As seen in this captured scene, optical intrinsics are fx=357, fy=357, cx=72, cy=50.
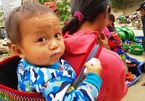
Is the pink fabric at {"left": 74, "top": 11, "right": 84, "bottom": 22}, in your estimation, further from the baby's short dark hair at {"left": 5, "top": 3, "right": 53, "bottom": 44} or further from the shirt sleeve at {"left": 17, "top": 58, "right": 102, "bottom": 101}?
the shirt sleeve at {"left": 17, "top": 58, "right": 102, "bottom": 101}

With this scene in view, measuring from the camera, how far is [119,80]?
69.1 inches

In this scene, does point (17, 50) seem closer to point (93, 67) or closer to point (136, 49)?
point (93, 67)

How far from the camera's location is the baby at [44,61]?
142 cm

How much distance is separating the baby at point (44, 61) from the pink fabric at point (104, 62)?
0.08m

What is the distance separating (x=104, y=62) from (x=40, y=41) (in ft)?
1.16

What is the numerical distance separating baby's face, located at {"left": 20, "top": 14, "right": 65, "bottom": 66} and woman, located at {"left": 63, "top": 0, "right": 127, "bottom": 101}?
0.47ft

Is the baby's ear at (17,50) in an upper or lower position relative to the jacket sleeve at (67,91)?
upper

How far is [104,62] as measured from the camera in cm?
168

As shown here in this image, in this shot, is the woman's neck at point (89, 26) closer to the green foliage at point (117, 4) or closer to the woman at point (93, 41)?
the woman at point (93, 41)

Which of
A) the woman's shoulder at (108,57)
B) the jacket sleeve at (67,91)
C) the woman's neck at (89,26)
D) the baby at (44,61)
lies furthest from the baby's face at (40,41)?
the woman's neck at (89,26)

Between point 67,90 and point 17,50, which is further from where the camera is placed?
point 17,50

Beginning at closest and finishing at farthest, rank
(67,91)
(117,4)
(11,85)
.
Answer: (67,91) < (11,85) < (117,4)

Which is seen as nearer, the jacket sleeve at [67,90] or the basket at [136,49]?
the jacket sleeve at [67,90]

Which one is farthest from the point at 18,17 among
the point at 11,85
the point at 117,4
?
the point at 117,4
